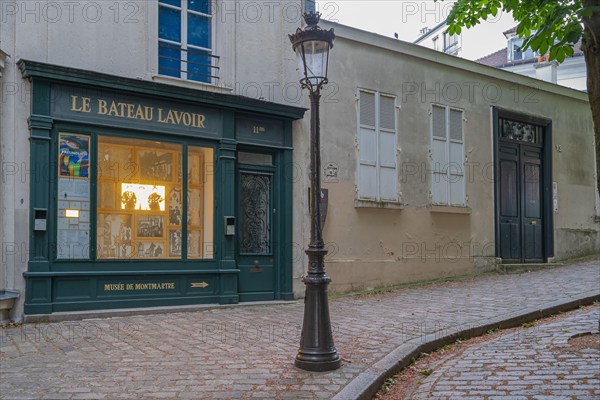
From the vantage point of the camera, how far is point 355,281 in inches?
449

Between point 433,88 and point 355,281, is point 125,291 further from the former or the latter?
point 433,88

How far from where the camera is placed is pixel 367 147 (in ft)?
38.7

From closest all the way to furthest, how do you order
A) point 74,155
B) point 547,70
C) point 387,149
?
1. point 74,155
2. point 387,149
3. point 547,70

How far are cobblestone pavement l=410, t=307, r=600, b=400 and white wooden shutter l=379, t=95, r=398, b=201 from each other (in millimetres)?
5129

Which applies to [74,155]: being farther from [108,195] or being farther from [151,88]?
[151,88]

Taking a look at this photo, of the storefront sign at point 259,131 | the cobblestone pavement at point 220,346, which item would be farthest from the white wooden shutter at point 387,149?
the storefront sign at point 259,131

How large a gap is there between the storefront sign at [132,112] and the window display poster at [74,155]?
0.30 meters

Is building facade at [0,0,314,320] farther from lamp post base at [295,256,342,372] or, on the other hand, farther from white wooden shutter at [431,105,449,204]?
lamp post base at [295,256,342,372]

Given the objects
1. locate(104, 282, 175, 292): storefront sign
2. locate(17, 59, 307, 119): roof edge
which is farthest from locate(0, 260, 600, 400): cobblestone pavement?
locate(17, 59, 307, 119): roof edge

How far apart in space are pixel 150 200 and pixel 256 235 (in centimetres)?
191

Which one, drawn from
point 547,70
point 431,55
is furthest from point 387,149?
point 547,70

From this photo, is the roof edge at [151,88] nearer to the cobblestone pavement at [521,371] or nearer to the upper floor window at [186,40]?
the upper floor window at [186,40]

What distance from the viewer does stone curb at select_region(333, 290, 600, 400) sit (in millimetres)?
5133

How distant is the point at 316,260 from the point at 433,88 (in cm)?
822
